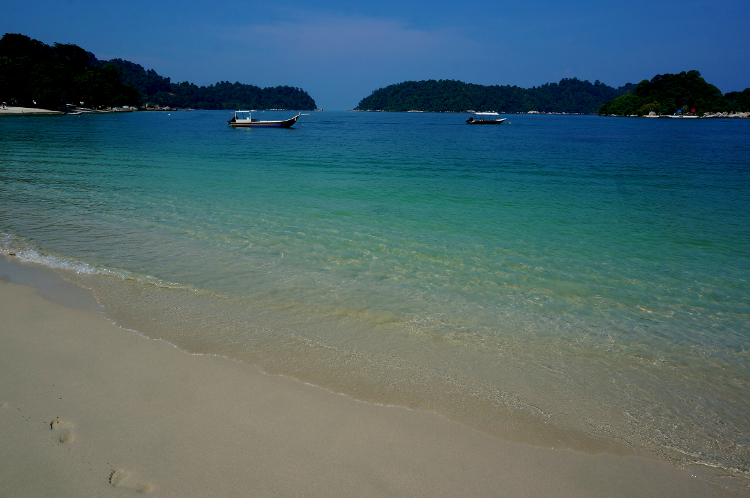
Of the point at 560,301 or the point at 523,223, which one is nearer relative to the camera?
the point at 560,301

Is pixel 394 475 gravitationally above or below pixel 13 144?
below

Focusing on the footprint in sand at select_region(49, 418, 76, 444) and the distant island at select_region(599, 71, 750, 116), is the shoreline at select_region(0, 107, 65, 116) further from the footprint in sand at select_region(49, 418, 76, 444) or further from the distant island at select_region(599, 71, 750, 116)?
the distant island at select_region(599, 71, 750, 116)

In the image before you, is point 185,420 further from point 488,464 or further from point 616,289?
point 616,289

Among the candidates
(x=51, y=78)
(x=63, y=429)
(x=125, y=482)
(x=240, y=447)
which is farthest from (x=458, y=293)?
(x=51, y=78)

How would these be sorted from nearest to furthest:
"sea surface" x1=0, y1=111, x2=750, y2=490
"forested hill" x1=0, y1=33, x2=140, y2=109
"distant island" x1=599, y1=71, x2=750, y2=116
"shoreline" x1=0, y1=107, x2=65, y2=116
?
"sea surface" x1=0, y1=111, x2=750, y2=490 < "shoreline" x1=0, y1=107, x2=65, y2=116 < "forested hill" x1=0, y1=33, x2=140, y2=109 < "distant island" x1=599, y1=71, x2=750, y2=116

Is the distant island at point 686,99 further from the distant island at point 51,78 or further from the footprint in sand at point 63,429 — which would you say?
the footprint in sand at point 63,429

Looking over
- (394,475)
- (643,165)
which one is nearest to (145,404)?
(394,475)

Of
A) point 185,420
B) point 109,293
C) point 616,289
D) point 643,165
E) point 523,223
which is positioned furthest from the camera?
point 643,165

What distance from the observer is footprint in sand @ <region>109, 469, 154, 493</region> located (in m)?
2.88

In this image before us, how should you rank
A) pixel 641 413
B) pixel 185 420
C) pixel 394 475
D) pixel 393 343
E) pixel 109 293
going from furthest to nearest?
1. pixel 109 293
2. pixel 393 343
3. pixel 641 413
4. pixel 185 420
5. pixel 394 475

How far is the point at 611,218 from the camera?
13.0m

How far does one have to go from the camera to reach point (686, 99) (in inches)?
6496

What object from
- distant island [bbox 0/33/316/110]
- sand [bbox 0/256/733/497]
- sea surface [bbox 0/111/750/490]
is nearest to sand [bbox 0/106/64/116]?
distant island [bbox 0/33/316/110]

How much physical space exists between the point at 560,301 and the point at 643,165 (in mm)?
25948
